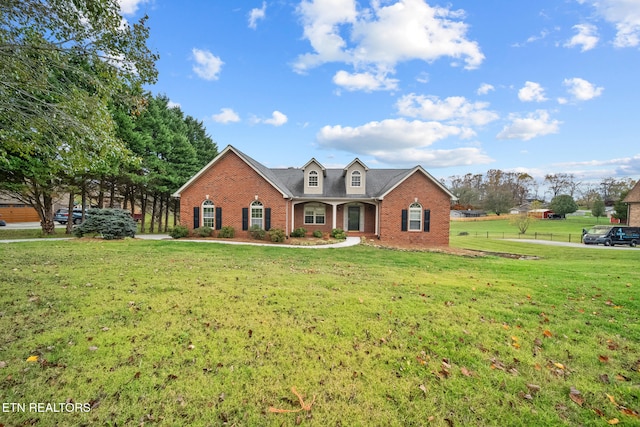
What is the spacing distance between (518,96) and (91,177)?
28.0 m

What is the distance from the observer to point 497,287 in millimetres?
7488

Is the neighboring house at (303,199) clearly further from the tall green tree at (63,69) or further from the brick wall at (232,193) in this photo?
the tall green tree at (63,69)

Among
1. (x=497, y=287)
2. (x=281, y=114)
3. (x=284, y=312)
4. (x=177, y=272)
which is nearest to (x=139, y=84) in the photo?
(x=177, y=272)

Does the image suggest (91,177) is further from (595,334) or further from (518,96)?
(518,96)

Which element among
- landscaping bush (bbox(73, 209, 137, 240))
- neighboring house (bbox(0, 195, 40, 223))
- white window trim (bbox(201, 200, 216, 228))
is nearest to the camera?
landscaping bush (bbox(73, 209, 137, 240))

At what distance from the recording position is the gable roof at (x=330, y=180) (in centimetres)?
1909

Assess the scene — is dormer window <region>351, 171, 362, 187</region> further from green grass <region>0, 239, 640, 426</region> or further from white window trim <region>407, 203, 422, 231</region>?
green grass <region>0, 239, 640, 426</region>

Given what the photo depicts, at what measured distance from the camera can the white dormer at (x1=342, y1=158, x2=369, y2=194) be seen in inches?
840

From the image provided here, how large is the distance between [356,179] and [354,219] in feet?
10.3

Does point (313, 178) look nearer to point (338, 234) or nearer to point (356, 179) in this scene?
point (356, 179)

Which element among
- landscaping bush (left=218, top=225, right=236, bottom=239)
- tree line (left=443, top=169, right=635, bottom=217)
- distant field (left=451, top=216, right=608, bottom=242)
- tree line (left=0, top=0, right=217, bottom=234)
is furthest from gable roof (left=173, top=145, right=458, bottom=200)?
tree line (left=443, top=169, right=635, bottom=217)

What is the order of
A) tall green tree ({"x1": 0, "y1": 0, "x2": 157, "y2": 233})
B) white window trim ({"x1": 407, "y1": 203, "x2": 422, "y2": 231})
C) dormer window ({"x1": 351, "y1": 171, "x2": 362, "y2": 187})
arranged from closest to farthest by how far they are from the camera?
tall green tree ({"x1": 0, "y1": 0, "x2": 157, "y2": 233}) < white window trim ({"x1": 407, "y1": 203, "x2": 422, "y2": 231}) < dormer window ({"x1": 351, "y1": 171, "x2": 362, "y2": 187})

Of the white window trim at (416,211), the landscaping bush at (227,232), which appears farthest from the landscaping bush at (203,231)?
the white window trim at (416,211)

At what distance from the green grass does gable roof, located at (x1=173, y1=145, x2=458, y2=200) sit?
12.5m
